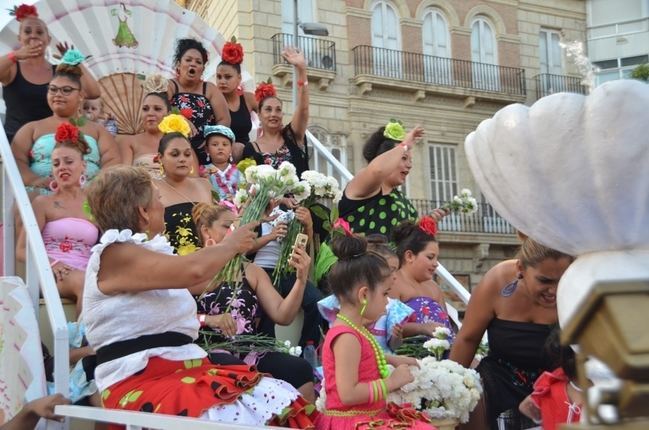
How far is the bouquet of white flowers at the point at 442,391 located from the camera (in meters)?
3.51

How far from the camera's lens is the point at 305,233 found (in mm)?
5160

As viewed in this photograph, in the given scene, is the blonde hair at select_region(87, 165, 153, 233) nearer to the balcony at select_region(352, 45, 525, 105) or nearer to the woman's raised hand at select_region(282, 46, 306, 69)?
the woman's raised hand at select_region(282, 46, 306, 69)

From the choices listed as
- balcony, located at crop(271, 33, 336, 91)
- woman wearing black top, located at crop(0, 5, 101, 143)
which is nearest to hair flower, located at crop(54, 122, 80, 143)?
woman wearing black top, located at crop(0, 5, 101, 143)

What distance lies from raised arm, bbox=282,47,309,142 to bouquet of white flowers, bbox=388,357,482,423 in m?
3.50

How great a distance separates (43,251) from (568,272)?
2878 millimetres

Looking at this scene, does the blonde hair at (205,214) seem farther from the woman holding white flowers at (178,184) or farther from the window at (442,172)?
the window at (442,172)

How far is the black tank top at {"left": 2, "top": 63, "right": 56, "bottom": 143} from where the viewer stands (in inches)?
252

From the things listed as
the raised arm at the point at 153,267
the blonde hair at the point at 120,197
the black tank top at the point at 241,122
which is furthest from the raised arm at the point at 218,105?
the raised arm at the point at 153,267

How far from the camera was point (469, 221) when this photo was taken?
84.0ft

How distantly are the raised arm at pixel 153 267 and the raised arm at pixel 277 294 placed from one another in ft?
3.66

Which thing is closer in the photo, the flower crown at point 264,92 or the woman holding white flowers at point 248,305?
the woman holding white flowers at point 248,305

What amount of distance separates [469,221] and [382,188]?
2024cm

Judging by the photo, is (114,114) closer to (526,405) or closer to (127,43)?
(127,43)

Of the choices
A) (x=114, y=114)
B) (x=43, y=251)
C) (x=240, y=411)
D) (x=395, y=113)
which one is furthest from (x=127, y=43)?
(x=395, y=113)
